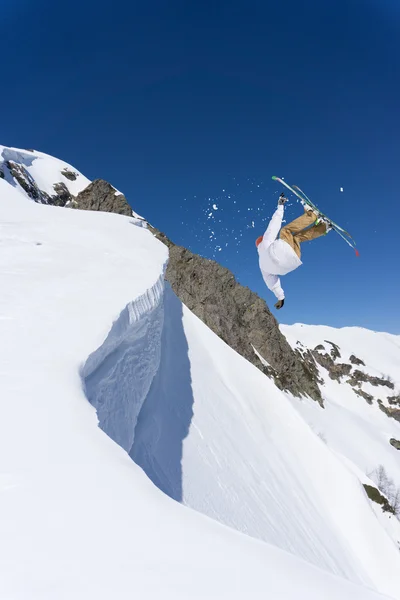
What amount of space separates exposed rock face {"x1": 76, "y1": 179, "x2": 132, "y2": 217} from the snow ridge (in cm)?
5341

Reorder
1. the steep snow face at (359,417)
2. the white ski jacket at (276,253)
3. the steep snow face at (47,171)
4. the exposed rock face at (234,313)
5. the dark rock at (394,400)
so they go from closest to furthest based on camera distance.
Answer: the white ski jacket at (276,253) < the steep snow face at (359,417) < the exposed rock face at (234,313) < the steep snow face at (47,171) < the dark rock at (394,400)

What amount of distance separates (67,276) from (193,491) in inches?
188

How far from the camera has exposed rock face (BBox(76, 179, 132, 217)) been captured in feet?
192

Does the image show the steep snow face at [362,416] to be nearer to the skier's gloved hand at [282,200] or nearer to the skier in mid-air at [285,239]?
the skier in mid-air at [285,239]

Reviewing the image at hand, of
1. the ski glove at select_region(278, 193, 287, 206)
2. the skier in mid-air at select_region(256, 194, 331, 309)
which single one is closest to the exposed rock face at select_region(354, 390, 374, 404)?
the skier in mid-air at select_region(256, 194, 331, 309)

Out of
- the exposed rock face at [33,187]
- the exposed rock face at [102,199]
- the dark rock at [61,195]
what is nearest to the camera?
the exposed rock face at [33,187]

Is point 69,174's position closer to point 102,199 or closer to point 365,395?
point 102,199

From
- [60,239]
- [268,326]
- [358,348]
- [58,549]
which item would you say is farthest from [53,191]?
[358,348]

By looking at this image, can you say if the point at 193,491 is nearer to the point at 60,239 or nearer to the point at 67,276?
the point at 67,276

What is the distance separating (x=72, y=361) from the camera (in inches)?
153

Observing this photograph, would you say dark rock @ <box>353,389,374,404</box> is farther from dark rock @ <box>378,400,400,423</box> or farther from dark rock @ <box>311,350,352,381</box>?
dark rock @ <box>311,350,352,381</box>

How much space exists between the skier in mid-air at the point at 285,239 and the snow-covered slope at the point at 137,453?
2.78 meters

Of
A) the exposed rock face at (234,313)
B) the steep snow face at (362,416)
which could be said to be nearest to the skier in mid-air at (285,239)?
the steep snow face at (362,416)

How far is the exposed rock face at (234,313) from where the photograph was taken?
165ft
